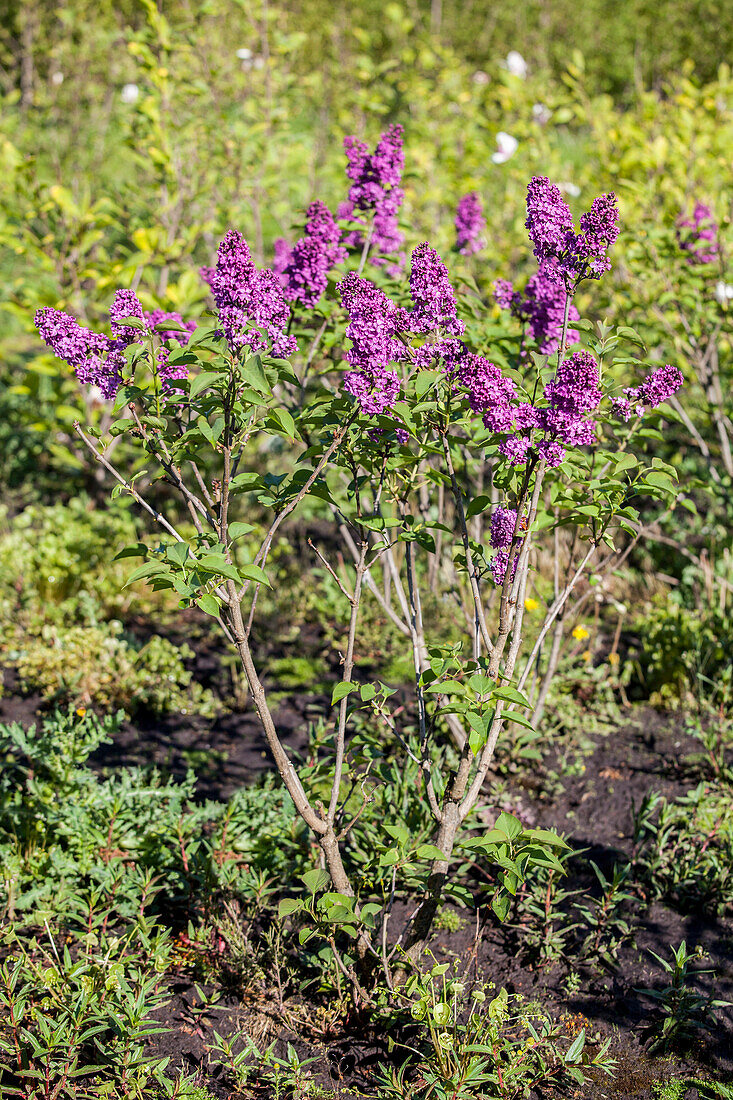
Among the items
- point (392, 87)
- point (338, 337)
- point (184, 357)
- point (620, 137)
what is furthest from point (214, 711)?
point (392, 87)

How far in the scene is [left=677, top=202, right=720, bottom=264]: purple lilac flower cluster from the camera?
11.9ft

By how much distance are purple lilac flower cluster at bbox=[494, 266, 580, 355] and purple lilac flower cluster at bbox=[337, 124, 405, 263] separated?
0.39 m

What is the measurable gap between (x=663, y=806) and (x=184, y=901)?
1.59 m

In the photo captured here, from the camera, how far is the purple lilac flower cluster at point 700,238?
3.61 metres

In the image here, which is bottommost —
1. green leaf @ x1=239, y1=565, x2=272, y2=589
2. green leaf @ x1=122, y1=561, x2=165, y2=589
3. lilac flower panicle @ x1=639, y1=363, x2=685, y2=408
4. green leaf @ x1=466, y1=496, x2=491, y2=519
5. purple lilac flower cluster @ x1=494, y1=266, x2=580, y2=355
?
green leaf @ x1=239, y1=565, x2=272, y2=589

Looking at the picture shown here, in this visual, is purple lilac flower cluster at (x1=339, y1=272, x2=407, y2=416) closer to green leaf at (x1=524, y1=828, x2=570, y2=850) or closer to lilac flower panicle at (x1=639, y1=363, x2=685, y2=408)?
lilac flower panicle at (x1=639, y1=363, x2=685, y2=408)

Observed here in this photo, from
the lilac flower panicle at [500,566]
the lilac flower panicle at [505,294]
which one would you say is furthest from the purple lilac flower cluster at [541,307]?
the lilac flower panicle at [500,566]

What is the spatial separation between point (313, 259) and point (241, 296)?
617 mm

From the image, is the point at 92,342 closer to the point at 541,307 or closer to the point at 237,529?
the point at 237,529

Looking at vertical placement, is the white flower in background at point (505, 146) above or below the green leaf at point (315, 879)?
above

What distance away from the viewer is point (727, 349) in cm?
437

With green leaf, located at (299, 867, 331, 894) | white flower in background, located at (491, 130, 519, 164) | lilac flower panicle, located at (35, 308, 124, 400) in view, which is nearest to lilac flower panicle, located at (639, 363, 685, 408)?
lilac flower panicle, located at (35, 308, 124, 400)

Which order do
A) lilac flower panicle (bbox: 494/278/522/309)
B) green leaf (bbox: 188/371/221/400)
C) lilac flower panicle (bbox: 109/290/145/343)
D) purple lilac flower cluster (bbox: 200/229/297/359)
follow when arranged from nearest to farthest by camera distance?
1. green leaf (bbox: 188/371/221/400)
2. purple lilac flower cluster (bbox: 200/229/297/359)
3. lilac flower panicle (bbox: 109/290/145/343)
4. lilac flower panicle (bbox: 494/278/522/309)

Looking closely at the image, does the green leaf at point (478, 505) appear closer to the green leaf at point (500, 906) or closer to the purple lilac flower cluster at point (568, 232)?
the purple lilac flower cluster at point (568, 232)
